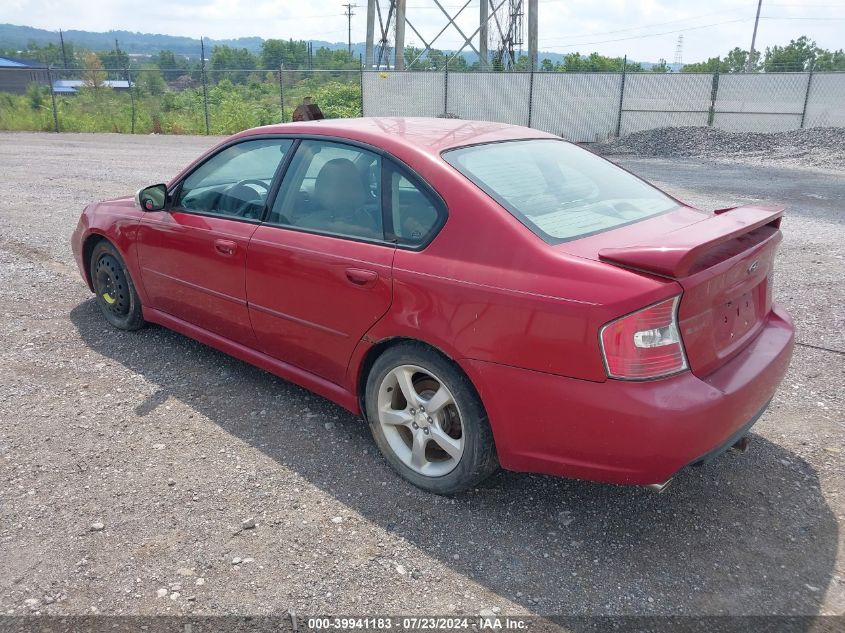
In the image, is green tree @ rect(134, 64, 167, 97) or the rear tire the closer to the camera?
the rear tire

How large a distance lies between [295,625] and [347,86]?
31.8 metres

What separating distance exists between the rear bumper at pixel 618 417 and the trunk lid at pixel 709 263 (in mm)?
134

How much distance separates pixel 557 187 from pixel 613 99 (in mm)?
22143

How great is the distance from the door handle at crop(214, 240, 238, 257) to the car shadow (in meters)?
0.94

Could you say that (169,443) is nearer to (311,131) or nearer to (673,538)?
(311,131)

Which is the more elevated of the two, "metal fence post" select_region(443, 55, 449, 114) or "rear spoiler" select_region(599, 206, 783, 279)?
"metal fence post" select_region(443, 55, 449, 114)

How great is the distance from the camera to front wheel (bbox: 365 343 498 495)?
→ 292 centimetres

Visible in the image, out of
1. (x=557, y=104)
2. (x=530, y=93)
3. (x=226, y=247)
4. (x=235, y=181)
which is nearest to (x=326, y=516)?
(x=226, y=247)

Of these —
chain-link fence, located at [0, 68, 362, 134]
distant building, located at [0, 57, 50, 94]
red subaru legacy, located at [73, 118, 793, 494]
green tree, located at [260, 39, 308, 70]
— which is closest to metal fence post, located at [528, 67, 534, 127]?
chain-link fence, located at [0, 68, 362, 134]

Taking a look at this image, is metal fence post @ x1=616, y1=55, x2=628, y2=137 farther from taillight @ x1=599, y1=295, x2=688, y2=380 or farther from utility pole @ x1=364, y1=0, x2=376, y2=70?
taillight @ x1=599, y1=295, x2=688, y2=380

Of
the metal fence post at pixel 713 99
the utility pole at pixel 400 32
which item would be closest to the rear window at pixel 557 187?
the metal fence post at pixel 713 99

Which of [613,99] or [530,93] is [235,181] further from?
[613,99]

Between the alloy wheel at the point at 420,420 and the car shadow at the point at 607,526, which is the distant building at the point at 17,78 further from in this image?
the alloy wheel at the point at 420,420

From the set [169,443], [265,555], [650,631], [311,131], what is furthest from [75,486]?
[650,631]
